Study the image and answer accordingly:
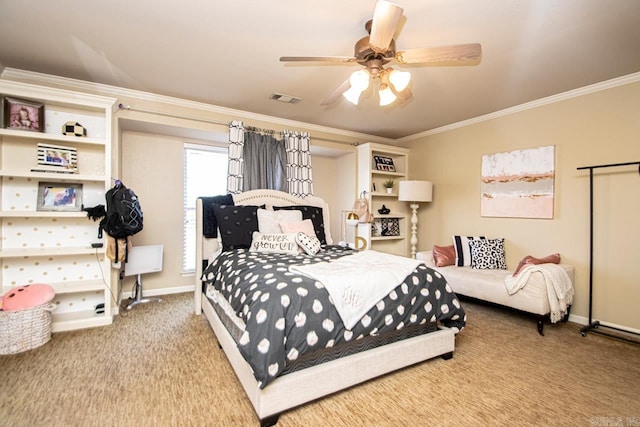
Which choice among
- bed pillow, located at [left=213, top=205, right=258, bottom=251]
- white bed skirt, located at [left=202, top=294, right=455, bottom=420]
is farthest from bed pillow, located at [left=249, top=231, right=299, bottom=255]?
white bed skirt, located at [left=202, top=294, right=455, bottom=420]

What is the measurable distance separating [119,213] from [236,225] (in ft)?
3.62

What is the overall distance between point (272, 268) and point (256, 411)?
2.80 ft

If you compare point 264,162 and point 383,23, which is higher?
point 383,23

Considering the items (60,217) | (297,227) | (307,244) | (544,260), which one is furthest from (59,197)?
(544,260)

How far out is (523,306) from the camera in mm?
2779

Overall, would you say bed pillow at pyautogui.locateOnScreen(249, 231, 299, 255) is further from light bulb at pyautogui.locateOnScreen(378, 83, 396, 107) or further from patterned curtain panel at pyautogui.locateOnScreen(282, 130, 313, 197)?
light bulb at pyautogui.locateOnScreen(378, 83, 396, 107)

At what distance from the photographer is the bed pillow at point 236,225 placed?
3123mm

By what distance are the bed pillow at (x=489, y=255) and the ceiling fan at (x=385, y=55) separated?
242 cm

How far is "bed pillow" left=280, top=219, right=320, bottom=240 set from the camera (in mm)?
3258

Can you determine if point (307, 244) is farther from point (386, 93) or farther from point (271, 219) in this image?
point (386, 93)

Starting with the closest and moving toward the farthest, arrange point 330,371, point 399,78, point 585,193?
point 330,371 → point 399,78 → point 585,193

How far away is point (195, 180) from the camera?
4082 mm

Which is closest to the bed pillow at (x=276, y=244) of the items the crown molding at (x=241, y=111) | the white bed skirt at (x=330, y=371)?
the white bed skirt at (x=330, y=371)

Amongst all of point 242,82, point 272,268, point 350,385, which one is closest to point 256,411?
point 350,385
